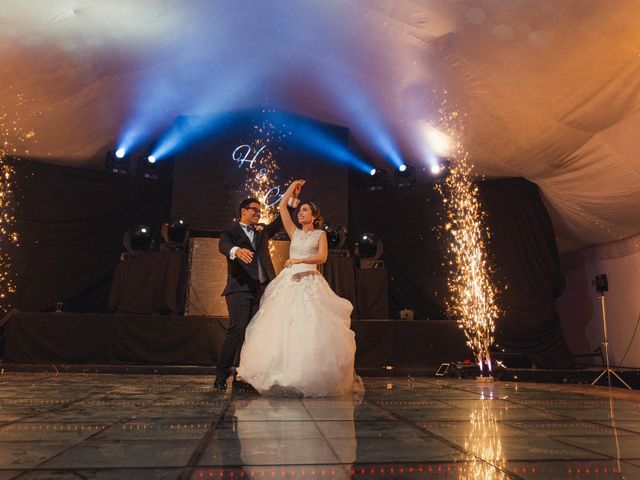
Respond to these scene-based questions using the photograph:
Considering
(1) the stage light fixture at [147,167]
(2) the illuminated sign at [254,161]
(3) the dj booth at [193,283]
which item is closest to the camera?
(3) the dj booth at [193,283]

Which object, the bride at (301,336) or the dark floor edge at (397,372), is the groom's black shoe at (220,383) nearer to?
the bride at (301,336)

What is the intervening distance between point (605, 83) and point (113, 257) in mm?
8080

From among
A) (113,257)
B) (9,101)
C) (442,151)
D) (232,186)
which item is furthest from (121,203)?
(442,151)

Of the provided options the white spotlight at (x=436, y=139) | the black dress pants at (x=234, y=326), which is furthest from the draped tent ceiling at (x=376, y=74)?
the black dress pants at (x=234, y=326)

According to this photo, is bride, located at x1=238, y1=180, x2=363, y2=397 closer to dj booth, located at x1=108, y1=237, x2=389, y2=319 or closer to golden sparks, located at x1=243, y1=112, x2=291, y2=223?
dj booth, located at x1=108, y1=237, x2=389, y2=319

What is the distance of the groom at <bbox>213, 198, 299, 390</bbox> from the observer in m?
3.63

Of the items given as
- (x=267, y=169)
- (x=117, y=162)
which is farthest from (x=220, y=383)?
(x=117, y=162)

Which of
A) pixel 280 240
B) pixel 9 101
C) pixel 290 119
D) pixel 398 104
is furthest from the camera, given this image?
pixel 290 119

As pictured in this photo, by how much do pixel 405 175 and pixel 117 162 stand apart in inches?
212

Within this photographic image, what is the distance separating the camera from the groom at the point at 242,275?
3.63 metres

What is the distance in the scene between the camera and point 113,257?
8.85 m

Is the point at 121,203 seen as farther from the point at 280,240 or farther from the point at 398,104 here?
the point at 398,104

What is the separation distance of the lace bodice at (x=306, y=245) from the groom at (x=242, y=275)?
22 centimetres

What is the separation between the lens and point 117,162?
876cm
